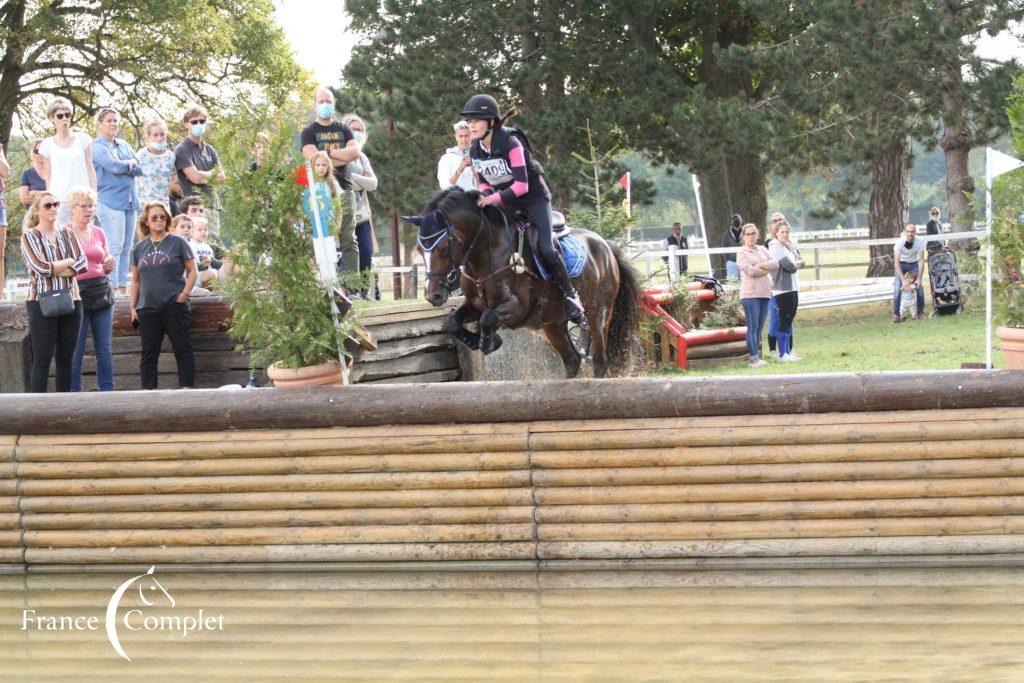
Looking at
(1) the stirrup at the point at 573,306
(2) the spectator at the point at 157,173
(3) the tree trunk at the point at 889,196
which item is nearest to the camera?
(1) the stirrup at the point at 573,306

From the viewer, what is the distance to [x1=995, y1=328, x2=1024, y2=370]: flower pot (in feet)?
21.6

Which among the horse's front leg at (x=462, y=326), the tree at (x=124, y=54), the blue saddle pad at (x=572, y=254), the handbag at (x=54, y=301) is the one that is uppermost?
the tree at (x=124, y=54)

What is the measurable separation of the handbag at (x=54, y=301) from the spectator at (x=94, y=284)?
323 millimetres

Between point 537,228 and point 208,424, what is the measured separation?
109 inches

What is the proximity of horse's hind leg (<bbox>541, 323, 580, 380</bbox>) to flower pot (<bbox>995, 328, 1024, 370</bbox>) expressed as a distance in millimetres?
3608

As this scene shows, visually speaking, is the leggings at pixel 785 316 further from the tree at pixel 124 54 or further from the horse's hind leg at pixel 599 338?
the tree at pixel 124 54

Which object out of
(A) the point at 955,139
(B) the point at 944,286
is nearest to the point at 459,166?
(B) the point at 944,286

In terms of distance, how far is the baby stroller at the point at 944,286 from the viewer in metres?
18.0

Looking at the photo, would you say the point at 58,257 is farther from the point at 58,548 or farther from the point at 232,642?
the point at 232,642

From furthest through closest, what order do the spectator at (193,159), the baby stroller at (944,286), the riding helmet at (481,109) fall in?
the baby stroller at (944,286)
the spectator at (193,159)
the riding helmet at (481,109)

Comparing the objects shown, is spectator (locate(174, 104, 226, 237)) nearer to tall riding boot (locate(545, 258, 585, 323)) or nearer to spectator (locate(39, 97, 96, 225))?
spectator (locate(39, 97, 96, 225))

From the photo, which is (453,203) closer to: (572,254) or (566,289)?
(566,289)

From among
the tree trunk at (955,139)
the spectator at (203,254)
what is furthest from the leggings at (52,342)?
the tree trunk at (955,139)

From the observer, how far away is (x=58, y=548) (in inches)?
281
